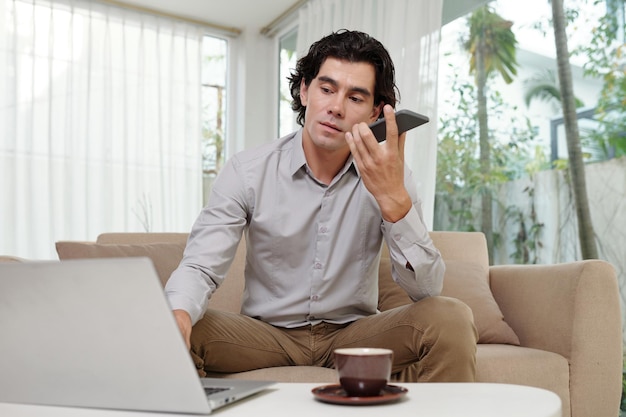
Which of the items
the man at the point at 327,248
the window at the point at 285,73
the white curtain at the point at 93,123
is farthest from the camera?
the window at the point at 285,73

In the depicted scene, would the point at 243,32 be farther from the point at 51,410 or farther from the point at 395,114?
the point at 51,410

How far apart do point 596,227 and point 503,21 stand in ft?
3.74

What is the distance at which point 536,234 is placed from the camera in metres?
3.25

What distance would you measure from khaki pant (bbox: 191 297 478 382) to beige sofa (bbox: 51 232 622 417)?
1.63 feet

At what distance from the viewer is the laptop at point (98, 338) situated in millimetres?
773

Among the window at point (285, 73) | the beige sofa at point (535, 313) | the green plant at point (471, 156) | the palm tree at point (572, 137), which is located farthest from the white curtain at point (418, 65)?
the window at point (285, 73)

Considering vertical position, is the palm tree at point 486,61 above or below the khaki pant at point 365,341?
above

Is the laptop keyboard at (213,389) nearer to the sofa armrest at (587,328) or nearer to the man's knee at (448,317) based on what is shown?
the man's knee at (448,317)

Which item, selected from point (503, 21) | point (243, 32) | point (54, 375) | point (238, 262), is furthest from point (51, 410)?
point (243, 32)

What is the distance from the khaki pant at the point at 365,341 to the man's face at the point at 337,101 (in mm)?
494

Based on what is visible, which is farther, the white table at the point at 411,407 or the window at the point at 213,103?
the window at the point at 213,103

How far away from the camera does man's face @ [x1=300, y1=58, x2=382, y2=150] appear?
1.82m

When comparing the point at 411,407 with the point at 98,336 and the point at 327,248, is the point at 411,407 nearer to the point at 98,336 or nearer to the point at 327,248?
the point at 98,336

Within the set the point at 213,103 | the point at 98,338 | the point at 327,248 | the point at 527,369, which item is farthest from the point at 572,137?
the point at 213,103
